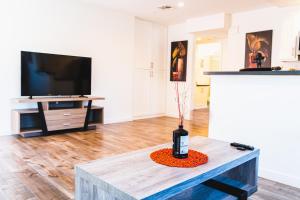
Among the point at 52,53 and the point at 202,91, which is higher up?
the point at 52,53

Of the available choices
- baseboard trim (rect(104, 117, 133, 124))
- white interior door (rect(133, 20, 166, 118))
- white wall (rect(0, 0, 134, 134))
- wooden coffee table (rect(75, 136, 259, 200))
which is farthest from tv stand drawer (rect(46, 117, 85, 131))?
wooden coffee table (rect(75, 136, 259, 200))

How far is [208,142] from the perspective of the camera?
6.89 feet

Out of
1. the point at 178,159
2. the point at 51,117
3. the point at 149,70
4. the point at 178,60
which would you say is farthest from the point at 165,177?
the point at 178,60

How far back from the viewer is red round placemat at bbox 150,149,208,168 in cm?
153

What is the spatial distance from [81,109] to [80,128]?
0.41 m

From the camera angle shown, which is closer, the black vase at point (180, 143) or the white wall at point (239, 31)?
the black vase at point (180, 143)

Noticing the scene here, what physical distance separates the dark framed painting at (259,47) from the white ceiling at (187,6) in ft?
1.81

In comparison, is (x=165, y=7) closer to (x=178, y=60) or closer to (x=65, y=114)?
(x=178, y=60)

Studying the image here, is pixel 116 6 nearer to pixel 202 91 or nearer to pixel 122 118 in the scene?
pixel 122 118

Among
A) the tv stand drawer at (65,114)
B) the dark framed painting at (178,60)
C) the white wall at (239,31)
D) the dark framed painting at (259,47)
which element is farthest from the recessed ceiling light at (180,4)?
the tv stand drawer at (65,114)

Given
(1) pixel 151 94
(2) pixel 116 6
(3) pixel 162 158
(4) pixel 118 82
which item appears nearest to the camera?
(3) pixel 162 158

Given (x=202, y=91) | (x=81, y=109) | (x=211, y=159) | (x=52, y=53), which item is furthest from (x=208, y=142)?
(x=202, y=91)

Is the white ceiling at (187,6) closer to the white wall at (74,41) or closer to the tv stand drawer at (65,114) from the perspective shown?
the white wall at (74,41)

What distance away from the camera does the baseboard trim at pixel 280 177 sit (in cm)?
243
